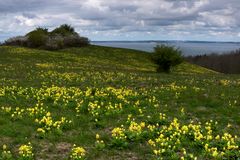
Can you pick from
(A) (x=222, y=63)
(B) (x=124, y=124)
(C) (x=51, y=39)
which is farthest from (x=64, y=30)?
(A) (x=222, y=63)

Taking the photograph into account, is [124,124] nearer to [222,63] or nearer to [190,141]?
[190,141]

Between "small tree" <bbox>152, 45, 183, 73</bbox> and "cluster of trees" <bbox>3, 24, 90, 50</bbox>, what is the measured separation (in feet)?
118

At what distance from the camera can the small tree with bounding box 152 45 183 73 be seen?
150ft

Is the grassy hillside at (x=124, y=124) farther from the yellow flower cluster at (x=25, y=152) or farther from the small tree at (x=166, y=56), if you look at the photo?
the small tree at (x=166, y=56)

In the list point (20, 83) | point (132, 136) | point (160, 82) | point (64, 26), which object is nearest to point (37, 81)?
point (20, 83)

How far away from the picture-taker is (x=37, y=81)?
88.9 ft

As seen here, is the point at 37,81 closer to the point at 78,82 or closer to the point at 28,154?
the point at 78,82

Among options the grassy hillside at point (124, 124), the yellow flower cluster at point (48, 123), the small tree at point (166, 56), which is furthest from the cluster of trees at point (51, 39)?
the yellow flower cluster at point (48, 123)

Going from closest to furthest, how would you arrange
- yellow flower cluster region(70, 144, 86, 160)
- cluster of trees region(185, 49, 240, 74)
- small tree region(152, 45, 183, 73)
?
yellow flower cluster region(70, 144, 86, 160) → small tree region(152, 45, 183, 73) → cluster of trees region(185, 49, 240, 74)

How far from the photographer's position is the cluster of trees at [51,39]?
7738cm

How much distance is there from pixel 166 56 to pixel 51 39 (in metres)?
41.5

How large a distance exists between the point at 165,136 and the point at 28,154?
4.58m

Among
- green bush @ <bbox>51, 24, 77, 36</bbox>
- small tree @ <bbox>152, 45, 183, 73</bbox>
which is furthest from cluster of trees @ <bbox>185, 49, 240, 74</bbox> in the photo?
small tree @ <bbox>152, 45, 183, 73</bbox>

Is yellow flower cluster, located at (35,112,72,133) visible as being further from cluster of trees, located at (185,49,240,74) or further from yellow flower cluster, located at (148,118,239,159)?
cluster of trees, located at (185,49,240,74)
